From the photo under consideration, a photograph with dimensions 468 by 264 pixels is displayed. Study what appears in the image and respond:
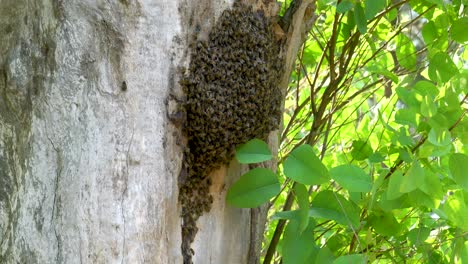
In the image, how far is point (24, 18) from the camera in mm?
1765

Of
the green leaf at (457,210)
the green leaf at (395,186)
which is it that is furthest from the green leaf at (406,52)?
the green leaf at (395,186)

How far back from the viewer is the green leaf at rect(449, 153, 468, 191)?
6.01 feet

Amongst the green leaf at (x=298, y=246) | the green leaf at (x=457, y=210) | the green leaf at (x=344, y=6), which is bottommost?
the green leaf at (x=298, y=246)

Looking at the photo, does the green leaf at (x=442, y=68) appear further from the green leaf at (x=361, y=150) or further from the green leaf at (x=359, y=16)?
the green leaf at (x=361, y=150)

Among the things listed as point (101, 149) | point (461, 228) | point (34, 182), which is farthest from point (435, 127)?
point (34, 182)

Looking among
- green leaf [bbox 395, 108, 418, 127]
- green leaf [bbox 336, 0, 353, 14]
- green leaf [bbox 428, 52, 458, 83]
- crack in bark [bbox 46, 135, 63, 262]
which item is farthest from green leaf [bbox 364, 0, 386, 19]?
crack in bark [bbox 46, 135, 63, 262]

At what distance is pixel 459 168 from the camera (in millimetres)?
1859

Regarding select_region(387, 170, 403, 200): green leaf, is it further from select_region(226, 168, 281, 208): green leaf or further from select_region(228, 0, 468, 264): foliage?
select_region(226, 168, 281, 208): green leaf

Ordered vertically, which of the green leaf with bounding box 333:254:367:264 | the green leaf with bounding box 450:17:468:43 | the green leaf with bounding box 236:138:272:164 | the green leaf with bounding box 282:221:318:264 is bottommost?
the green leaf with bounding box 333:254:367:264

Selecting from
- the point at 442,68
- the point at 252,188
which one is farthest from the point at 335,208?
the point at 442,68

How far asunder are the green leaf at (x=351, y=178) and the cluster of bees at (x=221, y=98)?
9.9 inches

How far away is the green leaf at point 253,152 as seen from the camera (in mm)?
1838

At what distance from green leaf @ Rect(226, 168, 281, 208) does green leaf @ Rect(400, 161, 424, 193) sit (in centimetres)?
34

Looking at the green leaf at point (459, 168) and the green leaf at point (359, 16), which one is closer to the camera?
the green leaf at point (459, 168)
